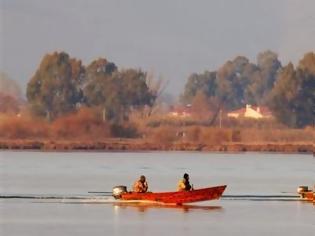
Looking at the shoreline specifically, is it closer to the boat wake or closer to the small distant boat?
the boat wake

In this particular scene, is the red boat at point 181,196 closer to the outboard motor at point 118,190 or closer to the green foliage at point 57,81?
the outboard motor at point 118,190

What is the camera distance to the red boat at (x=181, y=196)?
152 feet

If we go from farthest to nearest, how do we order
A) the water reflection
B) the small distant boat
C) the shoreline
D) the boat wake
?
the shoreline
the boat wake
the small distant boat
the water reflection

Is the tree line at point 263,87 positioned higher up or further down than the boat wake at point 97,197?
higher up

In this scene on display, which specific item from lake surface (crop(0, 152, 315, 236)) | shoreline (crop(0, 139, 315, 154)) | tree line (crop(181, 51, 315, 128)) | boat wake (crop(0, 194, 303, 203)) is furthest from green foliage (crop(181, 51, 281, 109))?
boat wake (crop(0, 194, 303, 203))

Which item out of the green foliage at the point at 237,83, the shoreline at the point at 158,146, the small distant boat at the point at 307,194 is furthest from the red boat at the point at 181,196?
the green foliage at the point at 237,83

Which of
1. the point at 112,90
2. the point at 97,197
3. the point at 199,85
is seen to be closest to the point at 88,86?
the point at 112,90

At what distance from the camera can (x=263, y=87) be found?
175m

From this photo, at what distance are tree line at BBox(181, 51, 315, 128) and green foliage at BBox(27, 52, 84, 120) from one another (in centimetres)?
1462

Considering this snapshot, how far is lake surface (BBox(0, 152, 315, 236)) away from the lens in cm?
4044

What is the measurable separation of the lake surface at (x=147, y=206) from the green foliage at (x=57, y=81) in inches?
1346

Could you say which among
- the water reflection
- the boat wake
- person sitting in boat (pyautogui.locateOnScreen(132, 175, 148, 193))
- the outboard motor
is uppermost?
person sitting in boat (pyautogui.locateOnScreen(132, 175, 148, 193))

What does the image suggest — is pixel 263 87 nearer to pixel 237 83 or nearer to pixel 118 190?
pixel 237 83

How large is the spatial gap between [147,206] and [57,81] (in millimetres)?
87508
